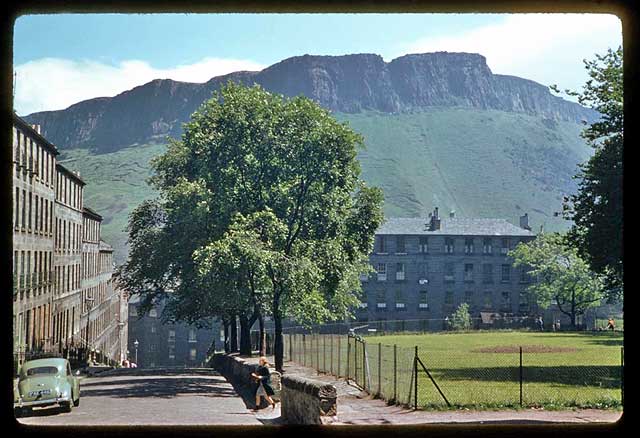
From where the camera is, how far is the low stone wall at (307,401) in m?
Answer: 16.8

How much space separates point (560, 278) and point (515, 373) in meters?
49.6

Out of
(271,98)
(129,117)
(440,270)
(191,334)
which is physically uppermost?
(129,117)

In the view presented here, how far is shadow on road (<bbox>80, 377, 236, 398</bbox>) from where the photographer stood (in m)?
28.4

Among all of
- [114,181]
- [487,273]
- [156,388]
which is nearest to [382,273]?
[487,273]

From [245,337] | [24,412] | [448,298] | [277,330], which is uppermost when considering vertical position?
[277,330]

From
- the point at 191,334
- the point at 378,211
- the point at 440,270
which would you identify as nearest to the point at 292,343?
the point at 378,211

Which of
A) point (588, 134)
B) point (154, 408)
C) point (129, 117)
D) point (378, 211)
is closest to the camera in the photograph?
point (154, 408)

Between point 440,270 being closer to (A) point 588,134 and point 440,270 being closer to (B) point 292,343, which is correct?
(B) point 292,343

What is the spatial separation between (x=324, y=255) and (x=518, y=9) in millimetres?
25881

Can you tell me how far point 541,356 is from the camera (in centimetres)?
4288

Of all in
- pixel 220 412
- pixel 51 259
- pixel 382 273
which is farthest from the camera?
pixel 382 273

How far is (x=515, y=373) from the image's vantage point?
31984mm

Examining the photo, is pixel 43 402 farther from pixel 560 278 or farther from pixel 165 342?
pixel 165 342

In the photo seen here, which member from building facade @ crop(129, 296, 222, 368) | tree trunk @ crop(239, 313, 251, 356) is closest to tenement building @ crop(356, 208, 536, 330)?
building facade @ crop(129, 296, 222, 368)
